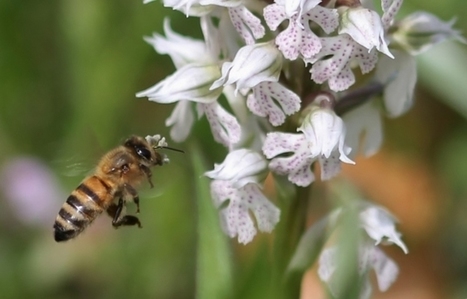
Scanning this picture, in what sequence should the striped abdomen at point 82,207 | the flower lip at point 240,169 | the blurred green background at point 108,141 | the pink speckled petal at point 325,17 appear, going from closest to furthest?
the pink speckled petal at point 325,17
the flower lip at point 240,169
the striped abdomen at point 82,207
the blurred green background at point 108,141

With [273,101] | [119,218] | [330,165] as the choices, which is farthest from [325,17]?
[119,218]

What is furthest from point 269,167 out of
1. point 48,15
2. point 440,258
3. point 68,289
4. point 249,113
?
point 48,15

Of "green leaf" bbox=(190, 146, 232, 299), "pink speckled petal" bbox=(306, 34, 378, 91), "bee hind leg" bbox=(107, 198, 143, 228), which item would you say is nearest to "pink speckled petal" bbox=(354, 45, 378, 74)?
"pink speckled petal" bbox=(306, 34, 378, 91)

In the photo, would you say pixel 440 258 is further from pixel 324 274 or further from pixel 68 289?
pixel 324 274

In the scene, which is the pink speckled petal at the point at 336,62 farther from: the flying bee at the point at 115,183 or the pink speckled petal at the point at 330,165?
the flying bee at the point at 115,183

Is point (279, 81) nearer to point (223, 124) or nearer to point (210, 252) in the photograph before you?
point (223, 124)

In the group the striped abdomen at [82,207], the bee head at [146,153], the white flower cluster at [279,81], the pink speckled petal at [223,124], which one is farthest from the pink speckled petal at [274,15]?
the striped abdomen at [82,207]
